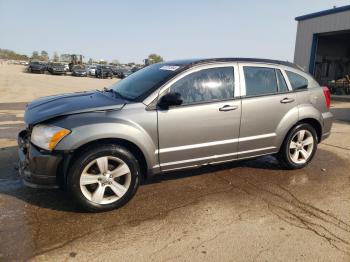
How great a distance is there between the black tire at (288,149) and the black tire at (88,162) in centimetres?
239

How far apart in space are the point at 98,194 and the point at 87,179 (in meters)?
0.22

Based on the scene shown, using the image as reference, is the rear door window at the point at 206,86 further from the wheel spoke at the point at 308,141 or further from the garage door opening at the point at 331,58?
the garage door opening at the point at 331,58

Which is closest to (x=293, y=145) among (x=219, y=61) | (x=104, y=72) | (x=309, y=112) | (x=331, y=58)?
(x=309, y=112)

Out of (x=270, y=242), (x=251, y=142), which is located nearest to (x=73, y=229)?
(x=270, y=242)

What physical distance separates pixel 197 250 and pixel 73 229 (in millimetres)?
1267

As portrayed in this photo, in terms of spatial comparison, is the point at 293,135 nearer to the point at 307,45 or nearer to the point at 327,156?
the point at 327,156

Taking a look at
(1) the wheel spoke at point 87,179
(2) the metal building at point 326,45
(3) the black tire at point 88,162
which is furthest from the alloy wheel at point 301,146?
(2) the metal building at point 326,45

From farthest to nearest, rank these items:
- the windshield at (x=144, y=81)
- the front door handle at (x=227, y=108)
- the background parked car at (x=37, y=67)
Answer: the background parked car at (x=37, y=67), the front door handle at (x=227, y=108), the windshield at (x=144, y=81)

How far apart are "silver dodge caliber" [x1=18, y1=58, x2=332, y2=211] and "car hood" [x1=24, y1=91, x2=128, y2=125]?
0.01m

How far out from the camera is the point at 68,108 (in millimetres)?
3541

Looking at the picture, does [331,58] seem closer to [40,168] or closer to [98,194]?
[98,194]

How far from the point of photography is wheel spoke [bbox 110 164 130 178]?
139 inches

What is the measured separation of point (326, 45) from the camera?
27.7 meters

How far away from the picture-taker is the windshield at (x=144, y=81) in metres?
3.92
